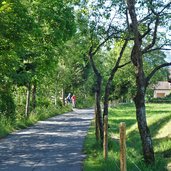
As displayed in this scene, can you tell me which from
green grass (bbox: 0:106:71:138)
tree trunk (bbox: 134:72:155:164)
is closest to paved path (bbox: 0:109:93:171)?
green grass (bbox: 0:106:71:138)

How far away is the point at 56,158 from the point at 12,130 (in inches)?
366

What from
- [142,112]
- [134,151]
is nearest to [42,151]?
[134,151]

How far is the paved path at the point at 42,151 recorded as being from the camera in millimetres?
13070

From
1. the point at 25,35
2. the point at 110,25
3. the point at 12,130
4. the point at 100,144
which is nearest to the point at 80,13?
the point at 110,25

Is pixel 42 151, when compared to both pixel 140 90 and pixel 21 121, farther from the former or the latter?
pixel 21 121

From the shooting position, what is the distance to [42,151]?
16172mm

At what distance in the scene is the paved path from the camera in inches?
515

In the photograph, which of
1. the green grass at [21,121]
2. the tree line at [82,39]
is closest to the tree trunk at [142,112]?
the tree line at [82,39]

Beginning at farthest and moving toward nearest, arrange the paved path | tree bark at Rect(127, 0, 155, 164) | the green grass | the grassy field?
the green grass, the paved path, the grassy field, tree bark at Rect(127, 0, 155, 164)

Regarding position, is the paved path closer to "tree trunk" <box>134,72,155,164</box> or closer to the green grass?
the green grass

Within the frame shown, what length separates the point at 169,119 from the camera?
21.8 meters

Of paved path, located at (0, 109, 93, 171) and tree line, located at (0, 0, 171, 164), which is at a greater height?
tree line, located at (0, 0, 171, 164)

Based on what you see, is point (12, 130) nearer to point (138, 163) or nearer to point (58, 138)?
point (58, 138)

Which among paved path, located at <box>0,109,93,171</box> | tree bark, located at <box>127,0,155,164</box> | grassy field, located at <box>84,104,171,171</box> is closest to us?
tree bark, located at <box>127,0,155,164</box>
